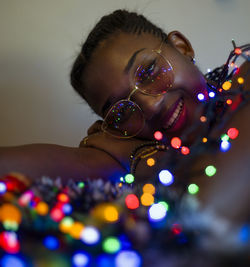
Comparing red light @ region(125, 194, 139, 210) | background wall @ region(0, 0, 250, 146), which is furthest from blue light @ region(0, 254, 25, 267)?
background wall @ region(0, 0, 250, 146)

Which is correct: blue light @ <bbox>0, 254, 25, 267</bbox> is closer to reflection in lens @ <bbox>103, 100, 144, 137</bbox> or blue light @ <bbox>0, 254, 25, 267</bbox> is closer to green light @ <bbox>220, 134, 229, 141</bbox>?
green light @ <bbox>220, 134, 229, 141</bbox>

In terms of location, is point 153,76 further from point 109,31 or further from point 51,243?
point 51,243

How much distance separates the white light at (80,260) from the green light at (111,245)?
0.02 metres

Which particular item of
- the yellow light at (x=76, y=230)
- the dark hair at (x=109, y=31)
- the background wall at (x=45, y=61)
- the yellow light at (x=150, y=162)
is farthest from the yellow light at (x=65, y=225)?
the background wall at (x=45, y=61)

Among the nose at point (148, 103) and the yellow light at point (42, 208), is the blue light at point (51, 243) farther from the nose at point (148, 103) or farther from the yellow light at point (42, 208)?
the nose at point (148, 103)

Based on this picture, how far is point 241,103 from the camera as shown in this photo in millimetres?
379

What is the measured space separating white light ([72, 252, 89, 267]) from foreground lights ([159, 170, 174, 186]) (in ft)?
0.53

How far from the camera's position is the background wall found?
3.11 feet

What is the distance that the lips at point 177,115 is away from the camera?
2.07 ft

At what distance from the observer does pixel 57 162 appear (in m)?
0.49

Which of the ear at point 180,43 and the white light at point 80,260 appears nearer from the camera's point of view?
the white light at point 80,260

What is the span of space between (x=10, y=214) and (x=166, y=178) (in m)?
0.20

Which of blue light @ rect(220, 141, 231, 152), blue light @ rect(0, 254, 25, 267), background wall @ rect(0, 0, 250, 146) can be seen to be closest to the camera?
blue light @ rect(0, 254, 25, 267)

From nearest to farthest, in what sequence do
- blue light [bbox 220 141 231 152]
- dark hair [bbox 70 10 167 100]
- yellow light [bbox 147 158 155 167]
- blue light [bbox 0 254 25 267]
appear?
blue light [bbox 0 254 25 267], blue light [bbox 220 141 231 152], yellow light [bbox 147 158 155 167], dark hair [bbox 70 10 167 100]
